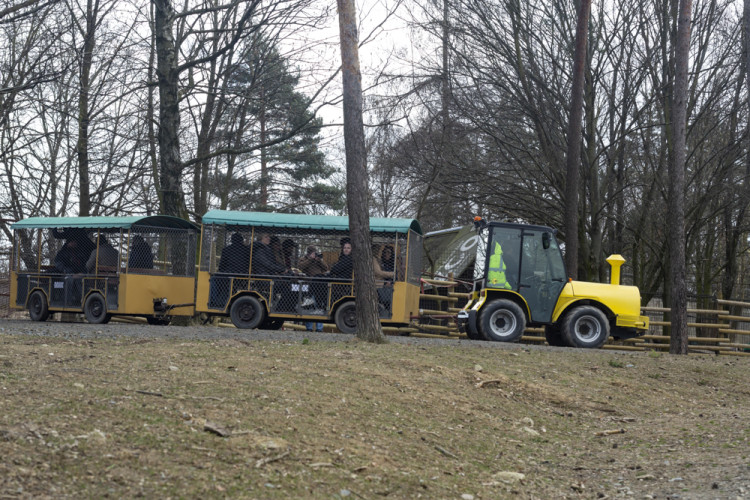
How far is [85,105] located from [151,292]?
6.78m

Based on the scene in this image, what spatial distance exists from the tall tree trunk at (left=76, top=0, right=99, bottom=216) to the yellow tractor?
8.23 m

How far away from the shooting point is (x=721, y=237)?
28.4 meters

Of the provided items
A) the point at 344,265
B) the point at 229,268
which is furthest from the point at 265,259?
the point at 344,265

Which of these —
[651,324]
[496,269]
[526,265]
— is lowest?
[651,324]

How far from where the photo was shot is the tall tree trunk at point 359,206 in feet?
41.7

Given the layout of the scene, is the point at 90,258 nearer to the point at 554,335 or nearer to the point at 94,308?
the point at 94,308

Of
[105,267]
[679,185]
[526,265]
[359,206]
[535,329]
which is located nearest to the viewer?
[359,206]

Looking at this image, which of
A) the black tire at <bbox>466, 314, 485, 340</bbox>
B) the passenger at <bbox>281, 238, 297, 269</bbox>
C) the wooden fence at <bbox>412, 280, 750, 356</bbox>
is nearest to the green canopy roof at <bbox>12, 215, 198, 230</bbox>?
the passenger at <bbox>281, 238, 297, 269</bbox>

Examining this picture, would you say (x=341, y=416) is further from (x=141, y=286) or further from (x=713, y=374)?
(x=141, y=286)

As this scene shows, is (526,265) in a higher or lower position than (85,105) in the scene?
lower

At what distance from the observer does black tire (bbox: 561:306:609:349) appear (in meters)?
16.9

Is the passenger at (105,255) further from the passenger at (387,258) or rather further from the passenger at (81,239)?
the passenger at (387,258)

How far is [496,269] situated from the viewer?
16.9 meters

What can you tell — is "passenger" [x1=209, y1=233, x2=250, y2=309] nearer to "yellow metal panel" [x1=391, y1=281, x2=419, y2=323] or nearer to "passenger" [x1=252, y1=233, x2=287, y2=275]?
"passenger" [x1=252, y1=233, x2=287, y2=275]
